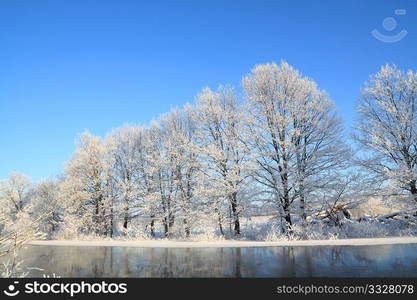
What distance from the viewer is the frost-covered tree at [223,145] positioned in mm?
20375

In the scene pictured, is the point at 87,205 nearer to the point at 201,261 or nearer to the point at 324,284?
the point at 201,261

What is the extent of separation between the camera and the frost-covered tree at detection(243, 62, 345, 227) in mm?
19156

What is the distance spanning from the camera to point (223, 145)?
2252 centimetres

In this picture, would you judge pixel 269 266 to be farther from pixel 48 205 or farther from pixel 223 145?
pixel 48 205

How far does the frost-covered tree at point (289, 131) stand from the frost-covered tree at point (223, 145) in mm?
1198

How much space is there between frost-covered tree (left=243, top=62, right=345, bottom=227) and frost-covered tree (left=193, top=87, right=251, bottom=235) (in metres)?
1.20

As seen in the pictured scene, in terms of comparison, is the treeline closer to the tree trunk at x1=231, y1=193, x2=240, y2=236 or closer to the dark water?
the tree trunk at x1=231, y1=193, x2=240, y2=236

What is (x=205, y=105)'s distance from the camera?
22.9 m

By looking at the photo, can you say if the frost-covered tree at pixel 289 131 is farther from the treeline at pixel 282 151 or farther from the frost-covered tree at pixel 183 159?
the frost-covered tree at pixel 183 159

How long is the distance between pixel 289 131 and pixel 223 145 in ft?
17.1

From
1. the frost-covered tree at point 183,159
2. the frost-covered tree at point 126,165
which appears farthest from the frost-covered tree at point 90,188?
the frost-covered tree at point 183,159

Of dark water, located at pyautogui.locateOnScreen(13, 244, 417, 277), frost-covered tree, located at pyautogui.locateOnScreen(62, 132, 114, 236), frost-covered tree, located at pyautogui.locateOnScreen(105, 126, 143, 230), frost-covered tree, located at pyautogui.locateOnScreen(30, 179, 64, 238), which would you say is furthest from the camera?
frost-covered tree, located at pyautogui.locateOnScreen(30, 179, 64, 238)

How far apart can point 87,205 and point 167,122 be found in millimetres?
11334

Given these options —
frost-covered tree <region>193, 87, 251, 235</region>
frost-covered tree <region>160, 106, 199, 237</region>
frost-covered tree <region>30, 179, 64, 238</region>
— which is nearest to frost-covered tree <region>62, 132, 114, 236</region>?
frost-covered tree <region>30, 179, 64, 238</region>
